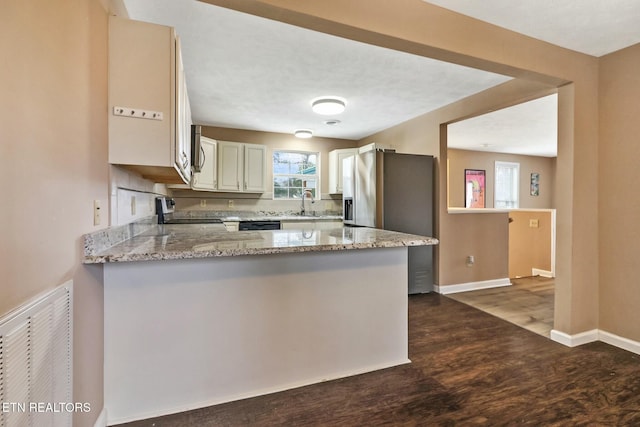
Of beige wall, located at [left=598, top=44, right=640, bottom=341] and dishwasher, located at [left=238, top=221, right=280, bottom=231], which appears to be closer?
beige wall, located at [left=598, top=44, right=640, bottom=341]

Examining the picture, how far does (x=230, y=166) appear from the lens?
475cm

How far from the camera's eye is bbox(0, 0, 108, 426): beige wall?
31.2 inches

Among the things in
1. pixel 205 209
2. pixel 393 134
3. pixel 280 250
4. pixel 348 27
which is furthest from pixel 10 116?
pixel 393 134

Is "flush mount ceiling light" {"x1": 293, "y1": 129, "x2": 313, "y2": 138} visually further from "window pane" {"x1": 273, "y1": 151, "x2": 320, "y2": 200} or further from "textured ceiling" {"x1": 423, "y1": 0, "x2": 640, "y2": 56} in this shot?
"textured ceiling" {"x1": 423, "y1": 0, "x2": 640, "y2": 56}

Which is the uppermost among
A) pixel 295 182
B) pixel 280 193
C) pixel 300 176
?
pixel 300 176

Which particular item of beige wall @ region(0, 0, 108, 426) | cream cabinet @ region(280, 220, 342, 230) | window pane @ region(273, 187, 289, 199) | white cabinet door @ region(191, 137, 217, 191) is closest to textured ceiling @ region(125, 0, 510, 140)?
white cabinet door @ region(191, 137, 217, 191)

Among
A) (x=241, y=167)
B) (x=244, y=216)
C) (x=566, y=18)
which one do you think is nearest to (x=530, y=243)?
(x=566, y=18)

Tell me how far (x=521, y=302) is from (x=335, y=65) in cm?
345

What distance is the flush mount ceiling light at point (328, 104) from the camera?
11.5 ft

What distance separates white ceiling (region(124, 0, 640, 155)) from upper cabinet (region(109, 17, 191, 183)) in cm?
56

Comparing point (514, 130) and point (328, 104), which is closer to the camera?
point (328, 104)

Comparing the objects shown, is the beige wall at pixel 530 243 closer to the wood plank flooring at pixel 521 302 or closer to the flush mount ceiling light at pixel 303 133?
the wood plank flooring at pixel 521 302

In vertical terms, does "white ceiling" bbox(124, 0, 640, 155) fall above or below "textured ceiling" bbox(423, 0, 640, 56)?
above

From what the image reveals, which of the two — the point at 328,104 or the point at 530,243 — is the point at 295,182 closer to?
the point at 328,104
